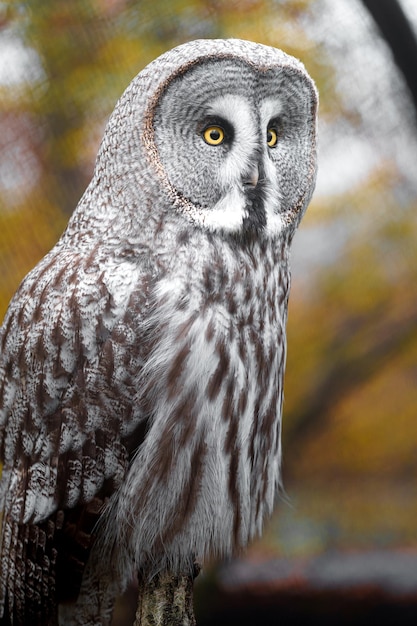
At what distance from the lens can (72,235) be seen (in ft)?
4.41

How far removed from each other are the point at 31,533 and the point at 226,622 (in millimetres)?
977

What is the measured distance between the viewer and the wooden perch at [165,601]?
1.29 meters

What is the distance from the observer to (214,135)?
1280 mm

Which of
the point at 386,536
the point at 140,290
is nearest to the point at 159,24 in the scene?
the point at 140,290

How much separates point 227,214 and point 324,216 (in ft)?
2.68

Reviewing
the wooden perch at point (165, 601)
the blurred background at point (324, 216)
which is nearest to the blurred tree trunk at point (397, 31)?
the blurred background at point (324, 216)

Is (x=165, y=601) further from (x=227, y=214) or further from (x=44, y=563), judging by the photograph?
(x=227, y=214)

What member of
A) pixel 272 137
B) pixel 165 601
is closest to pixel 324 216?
pixel 272 137

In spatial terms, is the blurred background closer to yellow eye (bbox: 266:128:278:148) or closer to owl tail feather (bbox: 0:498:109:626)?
yellow eye (bbox: 266:128:278:148)

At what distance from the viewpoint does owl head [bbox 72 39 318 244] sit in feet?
4.11

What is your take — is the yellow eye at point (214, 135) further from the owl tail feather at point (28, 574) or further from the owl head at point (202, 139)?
the owl tail feather at point (28, 574)

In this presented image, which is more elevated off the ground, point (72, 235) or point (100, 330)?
point (72, 235)

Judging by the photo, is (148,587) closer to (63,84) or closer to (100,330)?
(100,330)

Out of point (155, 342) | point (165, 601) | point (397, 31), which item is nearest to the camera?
point (155, 342)
